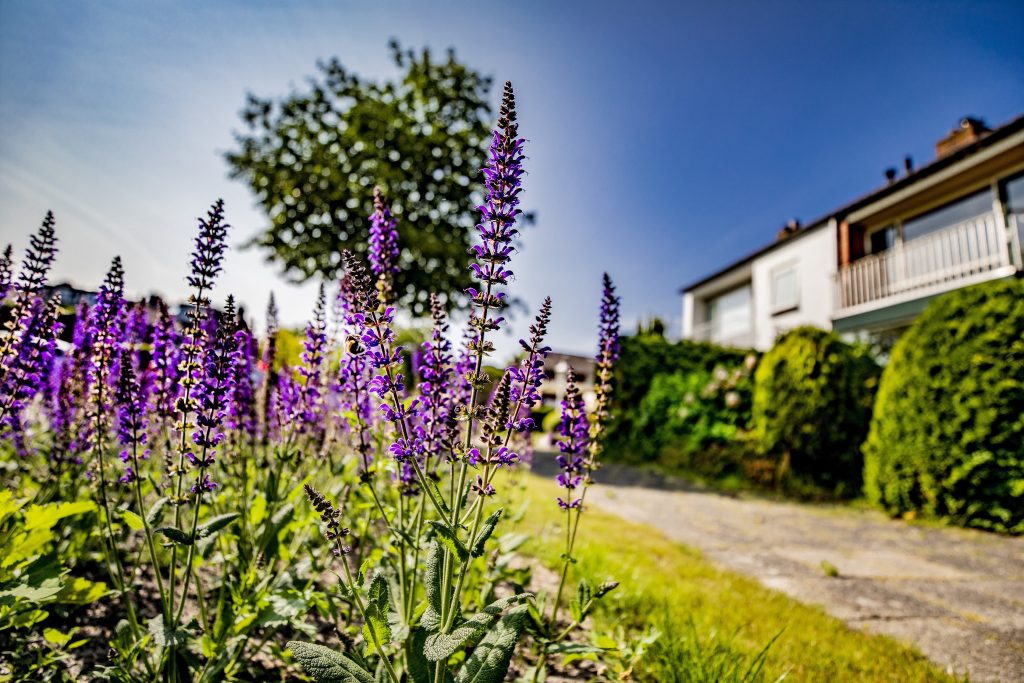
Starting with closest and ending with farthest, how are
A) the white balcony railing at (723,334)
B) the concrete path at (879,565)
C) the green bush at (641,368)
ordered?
the concrete path at (879,565) → the green bush at (641,368) → the white balcony railing at (723,334)

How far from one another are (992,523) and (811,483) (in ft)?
9.19

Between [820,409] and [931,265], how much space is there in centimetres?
774

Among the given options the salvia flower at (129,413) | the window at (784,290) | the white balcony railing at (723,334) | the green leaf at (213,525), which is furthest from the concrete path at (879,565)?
the white balcony railing at (723,334)

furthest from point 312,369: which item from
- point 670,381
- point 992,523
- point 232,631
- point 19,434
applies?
point 670,381

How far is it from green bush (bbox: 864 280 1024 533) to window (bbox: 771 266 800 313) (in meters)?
12.3

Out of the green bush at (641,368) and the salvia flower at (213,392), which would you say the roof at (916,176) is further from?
the salvia flower at (213,392)

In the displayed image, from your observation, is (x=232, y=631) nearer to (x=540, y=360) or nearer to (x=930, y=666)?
(x=540, y=360)

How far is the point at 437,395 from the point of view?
6.16 ft

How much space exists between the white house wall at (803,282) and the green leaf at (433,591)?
16999mm

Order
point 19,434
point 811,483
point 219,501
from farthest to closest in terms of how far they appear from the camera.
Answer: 1. point 811,483
2. point 19,434
3. point 219,501

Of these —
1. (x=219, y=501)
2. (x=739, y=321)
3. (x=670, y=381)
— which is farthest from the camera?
(x=739, y=321)

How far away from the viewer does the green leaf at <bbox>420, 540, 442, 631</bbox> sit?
1459mm

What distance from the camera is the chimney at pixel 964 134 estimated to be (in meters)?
15.2

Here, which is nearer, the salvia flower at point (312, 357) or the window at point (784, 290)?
the salvia flower at point (312, 357)
